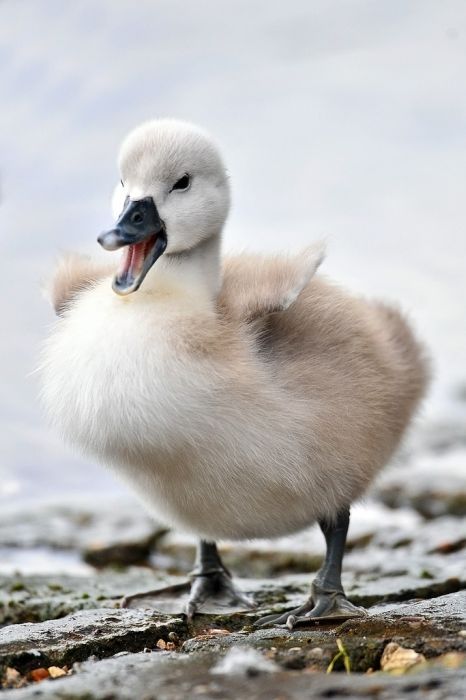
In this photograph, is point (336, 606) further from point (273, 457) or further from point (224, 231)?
point (224, 231)

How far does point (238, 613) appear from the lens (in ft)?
16.2

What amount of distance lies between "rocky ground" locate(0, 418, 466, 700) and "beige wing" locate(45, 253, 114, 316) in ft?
4.49

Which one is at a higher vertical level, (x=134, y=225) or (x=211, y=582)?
(x=134, y=225)

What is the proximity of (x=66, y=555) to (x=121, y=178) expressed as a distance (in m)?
4.23

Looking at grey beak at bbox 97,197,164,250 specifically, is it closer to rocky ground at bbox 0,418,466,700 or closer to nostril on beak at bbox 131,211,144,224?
nostril on beak at bbox 131,211,144,224

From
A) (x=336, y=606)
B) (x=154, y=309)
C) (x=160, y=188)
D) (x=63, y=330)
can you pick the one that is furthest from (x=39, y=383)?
(x=336, y=606)

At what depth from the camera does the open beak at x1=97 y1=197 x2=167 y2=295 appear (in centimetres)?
416

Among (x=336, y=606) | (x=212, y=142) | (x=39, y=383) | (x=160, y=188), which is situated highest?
(x=212, y=142)

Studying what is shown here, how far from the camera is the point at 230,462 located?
166 inches

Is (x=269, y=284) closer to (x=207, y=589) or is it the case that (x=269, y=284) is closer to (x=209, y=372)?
(x=209, y=372)

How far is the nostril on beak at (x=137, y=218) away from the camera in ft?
13.9

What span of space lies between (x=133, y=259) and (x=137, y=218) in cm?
18

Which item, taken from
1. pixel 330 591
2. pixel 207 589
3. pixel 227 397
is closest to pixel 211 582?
pixel 207 589

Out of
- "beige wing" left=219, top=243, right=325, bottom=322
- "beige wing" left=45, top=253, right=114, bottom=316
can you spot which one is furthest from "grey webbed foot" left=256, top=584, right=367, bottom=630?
"beige wing" left=45, top=253, right=114, bottom=316
